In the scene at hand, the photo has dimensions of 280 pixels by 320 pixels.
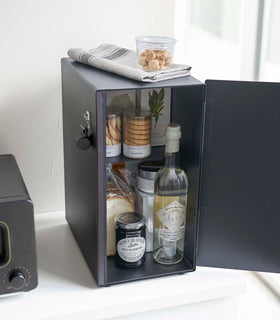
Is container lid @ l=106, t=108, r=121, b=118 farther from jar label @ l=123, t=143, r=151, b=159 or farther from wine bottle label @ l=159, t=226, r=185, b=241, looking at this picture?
wine bottle label @ l=159, t=226, r=185, b=241

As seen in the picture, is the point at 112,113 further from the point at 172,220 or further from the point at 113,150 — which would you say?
the point at 172,220

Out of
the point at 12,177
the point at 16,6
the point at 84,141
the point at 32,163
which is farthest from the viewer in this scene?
the point at 32,163

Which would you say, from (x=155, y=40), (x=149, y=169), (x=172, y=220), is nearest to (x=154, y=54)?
(x=155, y=40)

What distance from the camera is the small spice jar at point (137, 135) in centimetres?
123

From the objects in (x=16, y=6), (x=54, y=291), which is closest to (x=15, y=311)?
(x=54, y=291)

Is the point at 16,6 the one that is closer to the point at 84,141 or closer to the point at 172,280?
the point at 84,141

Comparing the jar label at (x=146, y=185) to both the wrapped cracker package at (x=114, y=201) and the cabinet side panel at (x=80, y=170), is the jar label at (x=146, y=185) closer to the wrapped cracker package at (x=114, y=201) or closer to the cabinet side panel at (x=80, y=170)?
the wrapped cracker package at (x=114, y=201)

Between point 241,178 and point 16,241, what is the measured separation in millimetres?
533

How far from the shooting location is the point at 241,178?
1.23m

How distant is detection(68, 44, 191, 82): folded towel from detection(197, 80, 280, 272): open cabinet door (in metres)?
0.09

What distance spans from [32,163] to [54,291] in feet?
1.56

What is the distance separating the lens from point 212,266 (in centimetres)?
132

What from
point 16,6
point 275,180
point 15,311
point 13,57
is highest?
point 16,6

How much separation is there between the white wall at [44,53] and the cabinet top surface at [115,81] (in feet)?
0.94
